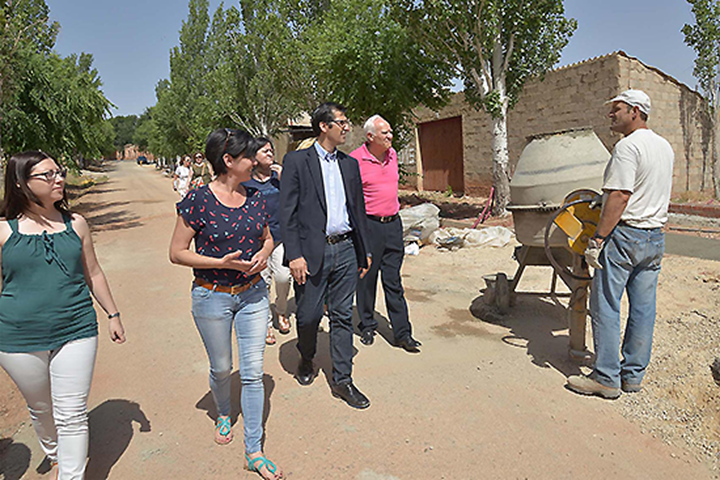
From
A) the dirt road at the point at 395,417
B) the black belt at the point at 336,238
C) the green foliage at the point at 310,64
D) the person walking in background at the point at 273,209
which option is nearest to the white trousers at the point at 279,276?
the person walking in background at the point at 273,209

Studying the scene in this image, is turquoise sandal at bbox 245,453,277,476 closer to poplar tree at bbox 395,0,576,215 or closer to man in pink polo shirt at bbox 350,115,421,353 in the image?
man in pink polo shirt at bbox 350,115,421,353

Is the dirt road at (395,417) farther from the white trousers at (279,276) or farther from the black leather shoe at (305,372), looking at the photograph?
the white trousers at (279,276)

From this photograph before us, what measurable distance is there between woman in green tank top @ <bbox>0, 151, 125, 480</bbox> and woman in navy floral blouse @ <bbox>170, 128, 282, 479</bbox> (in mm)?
543

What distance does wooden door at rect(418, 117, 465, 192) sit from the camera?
1814 centimetres

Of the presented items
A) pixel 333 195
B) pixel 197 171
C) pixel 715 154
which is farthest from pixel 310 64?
pixel 197 171

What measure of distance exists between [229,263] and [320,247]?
860 mm

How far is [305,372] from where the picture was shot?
3896 mm

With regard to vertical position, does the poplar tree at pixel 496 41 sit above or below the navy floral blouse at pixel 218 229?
above

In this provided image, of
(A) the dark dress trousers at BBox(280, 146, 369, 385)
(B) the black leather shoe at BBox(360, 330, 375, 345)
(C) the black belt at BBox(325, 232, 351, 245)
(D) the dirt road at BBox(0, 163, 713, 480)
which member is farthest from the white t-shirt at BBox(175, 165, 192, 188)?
(C) the black belt at BBox(325, 232, 351, 245)

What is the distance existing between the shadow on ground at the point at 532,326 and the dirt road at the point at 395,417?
2cm

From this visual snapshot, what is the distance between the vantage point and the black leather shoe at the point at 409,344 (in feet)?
14.4

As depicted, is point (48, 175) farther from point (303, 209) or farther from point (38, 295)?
Result: point (303, 209)

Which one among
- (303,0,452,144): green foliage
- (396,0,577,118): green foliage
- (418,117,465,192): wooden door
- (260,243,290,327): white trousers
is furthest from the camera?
(418,117,465,192): wooden door

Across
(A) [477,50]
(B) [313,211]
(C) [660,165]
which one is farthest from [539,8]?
(B) [313,211]
